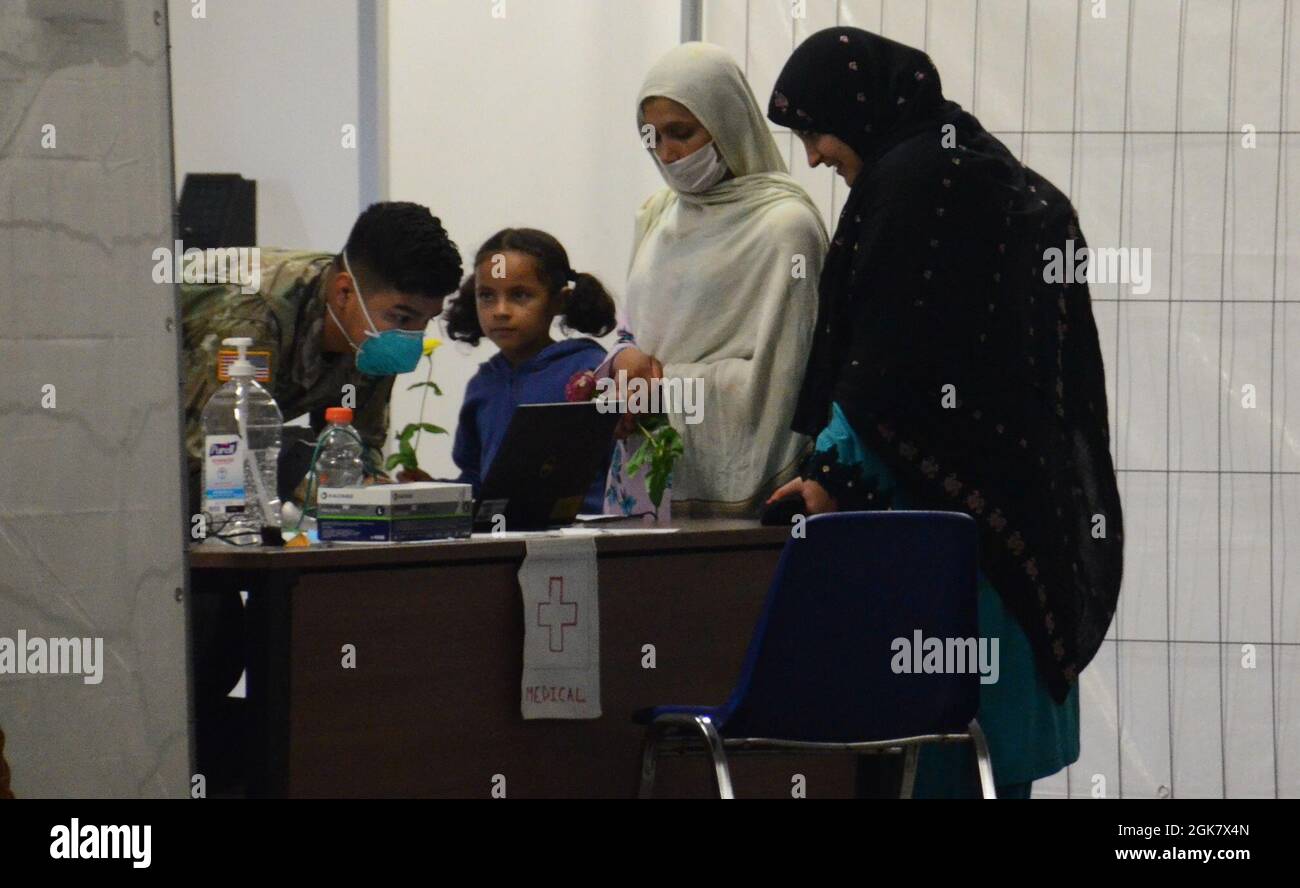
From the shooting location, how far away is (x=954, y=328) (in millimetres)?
2520

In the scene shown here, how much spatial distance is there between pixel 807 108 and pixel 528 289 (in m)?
0.87

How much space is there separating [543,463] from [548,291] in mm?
970

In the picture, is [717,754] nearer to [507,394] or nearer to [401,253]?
[401,253]

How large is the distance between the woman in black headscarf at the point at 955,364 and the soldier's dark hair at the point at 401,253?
1.93 feet

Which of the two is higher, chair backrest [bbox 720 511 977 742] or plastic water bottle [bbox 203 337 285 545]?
plastic water bottle [bbox 203 337 285 545]

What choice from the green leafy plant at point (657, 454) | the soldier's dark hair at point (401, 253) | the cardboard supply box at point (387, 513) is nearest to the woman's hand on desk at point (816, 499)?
the green leafy plant at point (657, 454)

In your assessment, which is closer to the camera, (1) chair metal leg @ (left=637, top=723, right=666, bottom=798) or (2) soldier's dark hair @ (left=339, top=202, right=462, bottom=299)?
(1) chair metal leg @ (left=637, top=723, right=666, bottom=798)

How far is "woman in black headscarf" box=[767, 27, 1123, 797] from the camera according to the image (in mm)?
2523

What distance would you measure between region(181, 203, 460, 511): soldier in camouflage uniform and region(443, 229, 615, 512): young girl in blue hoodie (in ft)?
1.74

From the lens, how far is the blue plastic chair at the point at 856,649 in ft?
7.17
